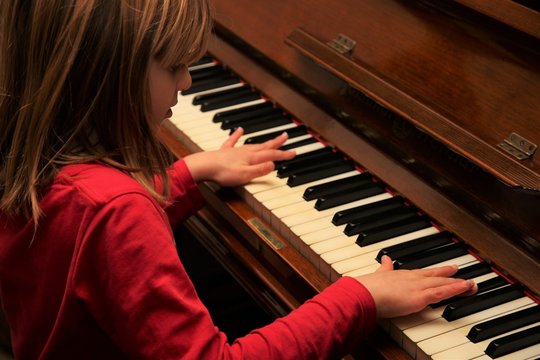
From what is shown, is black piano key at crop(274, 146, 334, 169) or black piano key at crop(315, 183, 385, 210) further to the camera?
black piano key at crop(274, 146, 334, 169)

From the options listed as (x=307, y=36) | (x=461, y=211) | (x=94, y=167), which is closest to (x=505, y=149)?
(x=461, y=211)

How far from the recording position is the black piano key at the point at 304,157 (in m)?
1.96

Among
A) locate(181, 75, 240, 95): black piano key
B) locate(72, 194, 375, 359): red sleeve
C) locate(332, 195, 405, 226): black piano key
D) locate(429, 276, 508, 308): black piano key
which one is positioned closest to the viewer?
locate(72, 194, 375, 359): red sleeve

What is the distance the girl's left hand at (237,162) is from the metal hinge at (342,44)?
27 centimetres

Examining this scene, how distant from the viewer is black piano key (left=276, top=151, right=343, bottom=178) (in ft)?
6.34

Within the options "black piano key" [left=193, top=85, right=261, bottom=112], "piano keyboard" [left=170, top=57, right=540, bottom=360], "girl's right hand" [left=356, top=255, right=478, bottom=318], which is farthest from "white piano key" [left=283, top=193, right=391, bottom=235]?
"black piano key" [left=193, top=85, right=261, bottom=112]

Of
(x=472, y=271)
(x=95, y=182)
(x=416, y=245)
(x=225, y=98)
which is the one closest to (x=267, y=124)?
(x=225, y=98)

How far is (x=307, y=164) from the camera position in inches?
76.9

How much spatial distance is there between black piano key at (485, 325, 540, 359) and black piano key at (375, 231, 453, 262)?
0.28 metres

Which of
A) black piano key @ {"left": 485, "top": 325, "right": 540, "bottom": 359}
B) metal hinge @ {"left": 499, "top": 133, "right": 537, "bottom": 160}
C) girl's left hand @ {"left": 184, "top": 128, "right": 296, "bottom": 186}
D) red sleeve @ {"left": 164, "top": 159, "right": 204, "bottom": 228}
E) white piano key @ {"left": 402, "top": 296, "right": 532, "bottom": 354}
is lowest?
red sleeve @ {"left": 164, "top": 159, "right": 204, "bottom": 228}

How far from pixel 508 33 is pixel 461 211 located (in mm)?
390

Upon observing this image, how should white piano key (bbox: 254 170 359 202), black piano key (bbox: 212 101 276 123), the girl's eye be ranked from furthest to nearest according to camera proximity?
black piano key (bbox: 212 101 276 123) → white piano key (bbox: 254 170 359 202) → the girl's eye

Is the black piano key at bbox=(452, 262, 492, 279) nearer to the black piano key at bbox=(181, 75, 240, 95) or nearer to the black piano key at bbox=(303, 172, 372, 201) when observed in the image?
the black piano key at bbox=(303, 172, 372, 201)

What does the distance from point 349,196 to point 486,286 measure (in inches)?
15.8
